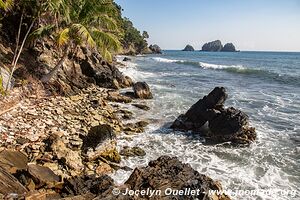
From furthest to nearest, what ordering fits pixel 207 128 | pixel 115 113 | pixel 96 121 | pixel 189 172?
pixel 115 113, pixel 207 128, pixel 96 121, pixel 189 172

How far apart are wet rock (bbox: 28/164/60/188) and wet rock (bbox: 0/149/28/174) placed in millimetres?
363

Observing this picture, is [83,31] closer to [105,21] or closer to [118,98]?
[105,21]

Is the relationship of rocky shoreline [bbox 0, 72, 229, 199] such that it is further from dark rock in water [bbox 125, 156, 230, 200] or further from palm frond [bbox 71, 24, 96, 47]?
palm frond [bbox 71, 24, 96, 47]

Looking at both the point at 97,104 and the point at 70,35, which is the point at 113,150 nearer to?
the point at 97,104

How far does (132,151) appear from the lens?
11.9 m

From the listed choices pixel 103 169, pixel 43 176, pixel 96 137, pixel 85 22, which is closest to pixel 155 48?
pixel 85 22

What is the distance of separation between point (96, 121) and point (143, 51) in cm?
11438

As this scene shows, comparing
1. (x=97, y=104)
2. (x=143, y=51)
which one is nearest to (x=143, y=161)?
(x=97, y=104)

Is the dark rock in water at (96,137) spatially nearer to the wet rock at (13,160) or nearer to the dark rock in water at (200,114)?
the wet rock at (13,160)

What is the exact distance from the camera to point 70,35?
1569cm

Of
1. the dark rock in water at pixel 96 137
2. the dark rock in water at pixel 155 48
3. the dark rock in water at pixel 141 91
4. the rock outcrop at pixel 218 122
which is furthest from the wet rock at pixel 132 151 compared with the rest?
the dark rock in water at pixel 155 48

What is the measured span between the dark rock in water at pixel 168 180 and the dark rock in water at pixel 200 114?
23.3 ft

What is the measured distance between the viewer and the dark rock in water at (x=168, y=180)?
7.55 m

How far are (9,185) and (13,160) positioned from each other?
4.88 feet
